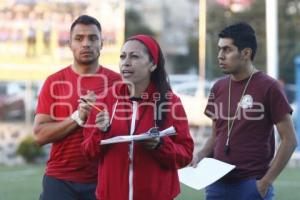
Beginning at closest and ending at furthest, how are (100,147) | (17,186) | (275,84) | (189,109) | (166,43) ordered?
(100,147), (275,84), (17,186), (189,109), (166,43)

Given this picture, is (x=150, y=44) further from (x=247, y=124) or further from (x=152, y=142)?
(x=247, y=124)

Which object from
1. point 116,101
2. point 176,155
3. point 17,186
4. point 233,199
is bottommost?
point 17,186

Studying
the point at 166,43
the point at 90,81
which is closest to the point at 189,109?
the point at 166,43

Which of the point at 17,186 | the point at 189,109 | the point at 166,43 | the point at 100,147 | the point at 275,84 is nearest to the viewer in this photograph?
the point at 100,147

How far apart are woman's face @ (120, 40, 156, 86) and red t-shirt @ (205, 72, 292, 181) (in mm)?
1133

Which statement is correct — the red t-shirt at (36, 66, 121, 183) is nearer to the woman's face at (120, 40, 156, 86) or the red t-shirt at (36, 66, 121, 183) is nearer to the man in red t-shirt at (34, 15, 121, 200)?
the man in red t-shirt at (34, 15, 121, 200)

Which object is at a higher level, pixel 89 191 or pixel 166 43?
pixel 166 43

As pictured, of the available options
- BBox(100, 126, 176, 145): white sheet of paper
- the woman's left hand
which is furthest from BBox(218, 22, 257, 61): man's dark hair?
the woman's left hand

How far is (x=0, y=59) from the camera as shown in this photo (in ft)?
69.6

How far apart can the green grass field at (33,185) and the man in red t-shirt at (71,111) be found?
628 cm

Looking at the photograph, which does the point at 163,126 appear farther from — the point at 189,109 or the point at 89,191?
A: the point at 189,109

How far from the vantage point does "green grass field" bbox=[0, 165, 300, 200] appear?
12.9 m

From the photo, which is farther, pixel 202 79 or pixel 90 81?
pixel 202 79

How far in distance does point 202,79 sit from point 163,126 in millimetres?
15935
